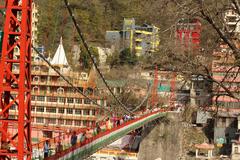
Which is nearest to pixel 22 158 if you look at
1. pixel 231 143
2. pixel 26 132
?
pixel 26 132

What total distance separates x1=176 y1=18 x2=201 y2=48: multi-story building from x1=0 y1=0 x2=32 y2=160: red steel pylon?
1.78 m

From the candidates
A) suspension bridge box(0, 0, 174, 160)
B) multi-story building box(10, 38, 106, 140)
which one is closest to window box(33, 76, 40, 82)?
multi-story building box(10, 38, 106, 140)

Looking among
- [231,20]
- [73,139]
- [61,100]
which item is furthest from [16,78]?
[61,100]

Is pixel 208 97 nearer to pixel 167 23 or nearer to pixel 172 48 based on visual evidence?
pixel 172 48

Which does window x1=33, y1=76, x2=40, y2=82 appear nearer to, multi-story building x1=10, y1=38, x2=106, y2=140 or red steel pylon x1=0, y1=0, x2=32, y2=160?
multi-story building x1=10, y1=38, x2=106, y2=140

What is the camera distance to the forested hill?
37.2 metres

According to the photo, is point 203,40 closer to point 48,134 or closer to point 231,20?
point 231,20

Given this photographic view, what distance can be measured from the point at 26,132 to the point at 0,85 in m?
0.71

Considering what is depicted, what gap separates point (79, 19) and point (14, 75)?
109 feet

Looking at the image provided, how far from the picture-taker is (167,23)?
176 inches

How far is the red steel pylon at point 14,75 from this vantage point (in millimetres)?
5625

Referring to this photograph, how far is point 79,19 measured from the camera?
38688mm

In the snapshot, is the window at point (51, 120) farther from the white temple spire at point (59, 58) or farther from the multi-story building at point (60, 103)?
the white temple spire at point (59, 58)

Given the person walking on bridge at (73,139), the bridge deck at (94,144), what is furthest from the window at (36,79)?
the person walking on bridge at (73,139)
